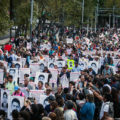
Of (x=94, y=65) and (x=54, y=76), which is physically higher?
(x=94, y=65)

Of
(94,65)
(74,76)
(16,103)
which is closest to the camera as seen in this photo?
(16,103)

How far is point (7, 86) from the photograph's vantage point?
1328 cm

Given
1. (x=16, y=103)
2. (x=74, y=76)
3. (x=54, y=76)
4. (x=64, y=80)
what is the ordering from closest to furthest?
(x=16, y=103), (x=64, y=80), (x=74, y=76), (x=54, y=76)

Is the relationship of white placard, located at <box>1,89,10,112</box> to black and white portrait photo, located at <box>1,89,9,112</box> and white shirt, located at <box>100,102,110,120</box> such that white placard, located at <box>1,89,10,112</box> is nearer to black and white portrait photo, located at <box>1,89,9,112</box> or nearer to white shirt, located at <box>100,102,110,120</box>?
black and white portrait photo, located at <box>1,89,9,112</box>

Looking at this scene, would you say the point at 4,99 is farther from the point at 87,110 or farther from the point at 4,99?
the point at 87,110

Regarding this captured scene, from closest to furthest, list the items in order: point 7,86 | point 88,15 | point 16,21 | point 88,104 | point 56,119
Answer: point 56,119 → point 88,104 → point 7,86 → point 16,21 → point 88,15

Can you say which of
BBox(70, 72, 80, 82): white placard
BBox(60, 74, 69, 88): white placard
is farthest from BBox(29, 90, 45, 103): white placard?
Answer: BBox(70, 72, 80, 82): white placard

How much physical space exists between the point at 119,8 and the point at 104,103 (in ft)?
313

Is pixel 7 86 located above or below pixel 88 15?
below

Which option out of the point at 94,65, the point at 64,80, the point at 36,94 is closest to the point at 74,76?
the point at 64,80

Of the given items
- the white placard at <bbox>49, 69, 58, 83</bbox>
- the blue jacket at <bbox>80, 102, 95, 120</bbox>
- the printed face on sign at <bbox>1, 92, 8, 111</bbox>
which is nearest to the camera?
the blue jacket at <bbox>80, 102, 95, 120</bbox>

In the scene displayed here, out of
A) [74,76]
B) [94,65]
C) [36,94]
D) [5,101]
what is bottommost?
[5,101]

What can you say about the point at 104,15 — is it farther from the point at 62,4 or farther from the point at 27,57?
the point at 27,57

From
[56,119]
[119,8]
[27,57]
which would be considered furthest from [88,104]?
[119,8]
